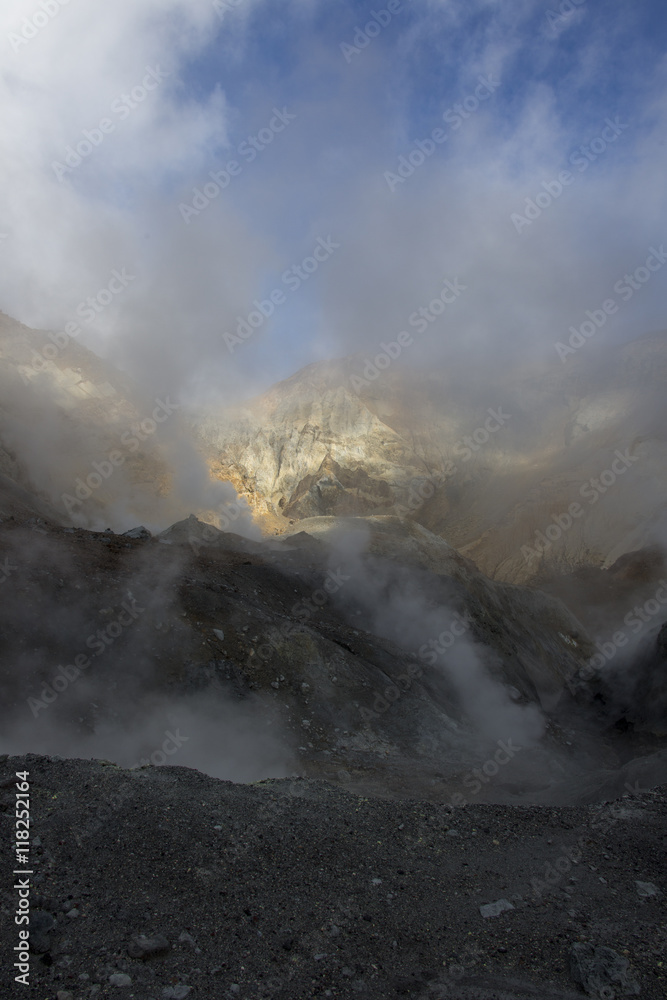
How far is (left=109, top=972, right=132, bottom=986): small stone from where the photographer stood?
4.02 metres

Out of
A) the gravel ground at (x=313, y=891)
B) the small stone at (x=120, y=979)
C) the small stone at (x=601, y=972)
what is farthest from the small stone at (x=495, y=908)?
the small stone at (x=120, y=979)

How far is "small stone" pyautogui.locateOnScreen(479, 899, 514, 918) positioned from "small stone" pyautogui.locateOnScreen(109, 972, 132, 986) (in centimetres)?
295

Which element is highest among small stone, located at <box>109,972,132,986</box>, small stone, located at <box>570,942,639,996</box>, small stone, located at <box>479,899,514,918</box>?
small stone, located at <box>570,942,639,996</box>

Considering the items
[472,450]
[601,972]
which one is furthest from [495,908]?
[472,450]

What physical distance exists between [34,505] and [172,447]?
29070mm

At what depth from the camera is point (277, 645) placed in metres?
13.4

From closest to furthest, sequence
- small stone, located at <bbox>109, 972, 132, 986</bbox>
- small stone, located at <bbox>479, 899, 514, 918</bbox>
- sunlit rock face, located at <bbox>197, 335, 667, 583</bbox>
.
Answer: small stone, located at <bbox>109, 972, 132, 986</bbox>, small stone, located at <bbox>479, 899, 514, 918</bbox>, sunlit rock face, located at <bbox>197, 335, 667, 583</bbox>

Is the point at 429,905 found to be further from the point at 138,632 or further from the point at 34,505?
the point at 34,505

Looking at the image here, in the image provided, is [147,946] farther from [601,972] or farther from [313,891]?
[601,972]

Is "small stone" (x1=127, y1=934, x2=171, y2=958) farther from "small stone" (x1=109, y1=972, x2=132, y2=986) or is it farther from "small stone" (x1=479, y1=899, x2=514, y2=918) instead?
"small stone" (x1=479, y1=899, x2=514, y2=918)

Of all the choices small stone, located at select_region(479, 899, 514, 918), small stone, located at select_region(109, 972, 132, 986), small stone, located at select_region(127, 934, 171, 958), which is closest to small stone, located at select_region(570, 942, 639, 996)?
small stone, located at select_region(479, 899, 514, 918)

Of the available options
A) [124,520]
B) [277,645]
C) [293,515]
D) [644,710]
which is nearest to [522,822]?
[277,645]

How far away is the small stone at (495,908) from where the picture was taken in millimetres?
5203

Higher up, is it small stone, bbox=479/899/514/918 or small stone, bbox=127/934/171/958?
small stone, bbox=479/899/514/918
